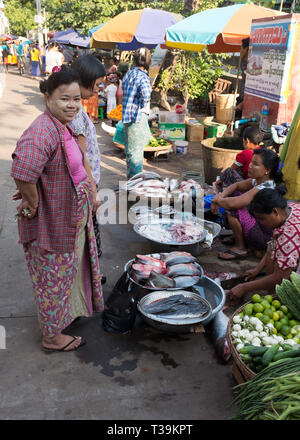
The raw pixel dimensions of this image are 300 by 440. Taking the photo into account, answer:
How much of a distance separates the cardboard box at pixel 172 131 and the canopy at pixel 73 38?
383 inches

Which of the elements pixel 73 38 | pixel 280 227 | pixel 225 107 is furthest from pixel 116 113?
pixel 73 38

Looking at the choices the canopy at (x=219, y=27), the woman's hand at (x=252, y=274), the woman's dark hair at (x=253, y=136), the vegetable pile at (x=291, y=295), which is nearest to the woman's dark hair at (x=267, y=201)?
the vegetable pile at (x=291, y=295)

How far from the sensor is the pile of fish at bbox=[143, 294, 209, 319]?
2.93 m

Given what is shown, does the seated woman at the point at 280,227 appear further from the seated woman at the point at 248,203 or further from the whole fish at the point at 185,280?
the seated woman at the point at 248,203

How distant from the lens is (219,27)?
6691 mm

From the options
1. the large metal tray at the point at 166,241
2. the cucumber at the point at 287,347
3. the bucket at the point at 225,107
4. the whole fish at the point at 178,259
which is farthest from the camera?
the bucket at the point at 225,107

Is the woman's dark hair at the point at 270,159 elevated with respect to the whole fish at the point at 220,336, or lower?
elevated

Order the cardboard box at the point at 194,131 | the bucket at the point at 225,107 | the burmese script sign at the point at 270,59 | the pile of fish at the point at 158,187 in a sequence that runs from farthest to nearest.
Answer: the bucket at the point at 225,107
the cardboard box at the point at 194,131
the burmese script sign at the point at 270,59
the pile of fish at the point at 158,187

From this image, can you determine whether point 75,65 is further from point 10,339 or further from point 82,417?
point 82,417

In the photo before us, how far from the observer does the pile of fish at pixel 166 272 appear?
324cm

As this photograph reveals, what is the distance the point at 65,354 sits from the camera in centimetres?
285

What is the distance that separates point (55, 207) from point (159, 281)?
1.19 meters

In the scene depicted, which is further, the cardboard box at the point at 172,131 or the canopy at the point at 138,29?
the cardboard box at the point at 172,131
